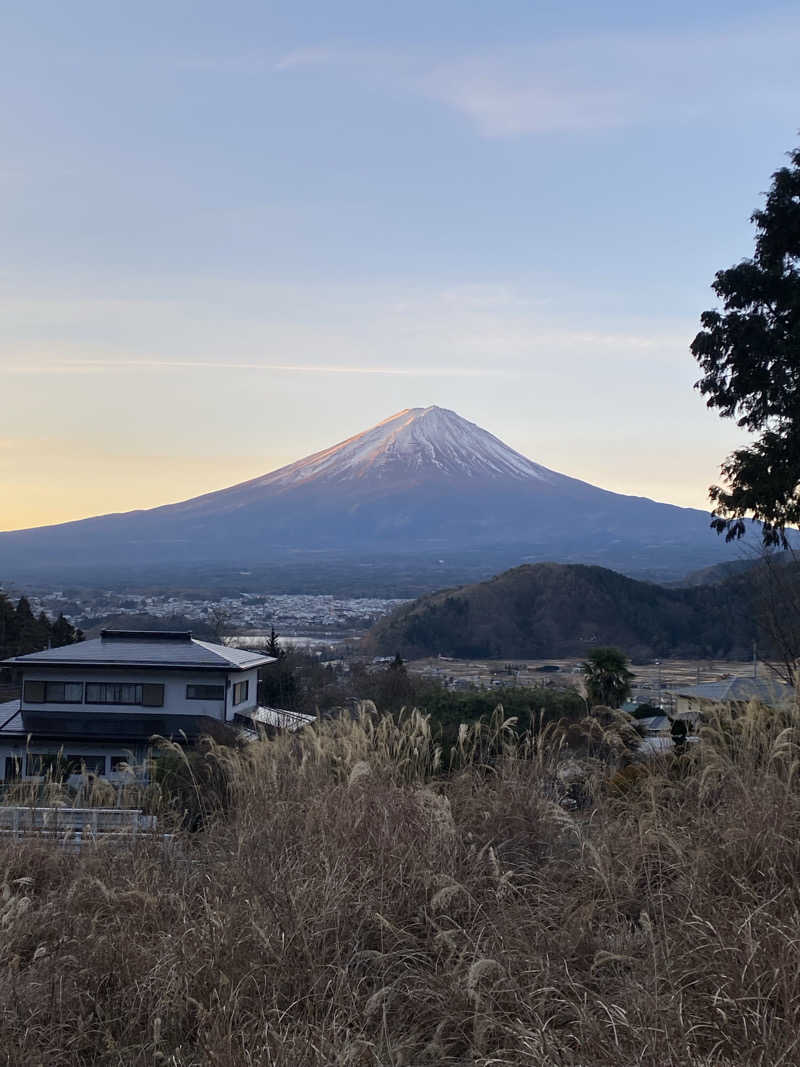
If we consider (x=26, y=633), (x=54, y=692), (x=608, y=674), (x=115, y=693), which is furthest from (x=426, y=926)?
(x=26, y=633)

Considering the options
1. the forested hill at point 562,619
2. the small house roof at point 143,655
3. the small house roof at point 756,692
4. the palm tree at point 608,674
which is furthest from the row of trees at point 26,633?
the small house roof at point 756,692

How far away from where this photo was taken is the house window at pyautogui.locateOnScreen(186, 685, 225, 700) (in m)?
22.5

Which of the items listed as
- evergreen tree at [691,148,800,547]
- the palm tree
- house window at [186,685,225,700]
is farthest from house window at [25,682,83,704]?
evergreen tree at [691,148,800,547]

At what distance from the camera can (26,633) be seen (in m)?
35.0

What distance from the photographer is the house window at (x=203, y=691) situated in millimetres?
22531

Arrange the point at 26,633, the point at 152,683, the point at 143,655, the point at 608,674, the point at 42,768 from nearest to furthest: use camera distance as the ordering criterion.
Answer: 1. the point at 42,768
2. the point at 608,674
3. the point at 152,683
4. the point at 143,655
5. the point at 26,633

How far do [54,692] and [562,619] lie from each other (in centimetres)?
4707

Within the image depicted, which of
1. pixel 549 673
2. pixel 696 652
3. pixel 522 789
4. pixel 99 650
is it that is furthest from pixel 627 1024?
pixel 696 652

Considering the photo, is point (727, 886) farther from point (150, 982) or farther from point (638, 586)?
point (638, 586)

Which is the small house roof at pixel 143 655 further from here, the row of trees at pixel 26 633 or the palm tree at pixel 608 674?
the row of trees at pixel 26 633

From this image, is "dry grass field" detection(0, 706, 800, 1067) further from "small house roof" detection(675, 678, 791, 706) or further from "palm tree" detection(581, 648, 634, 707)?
"palm tree" detection(581, 648, 634, 707)

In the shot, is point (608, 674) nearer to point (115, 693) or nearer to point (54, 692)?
point (115, 693)

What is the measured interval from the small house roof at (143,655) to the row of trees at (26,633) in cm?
936

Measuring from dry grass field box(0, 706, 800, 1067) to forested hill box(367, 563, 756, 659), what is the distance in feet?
178
